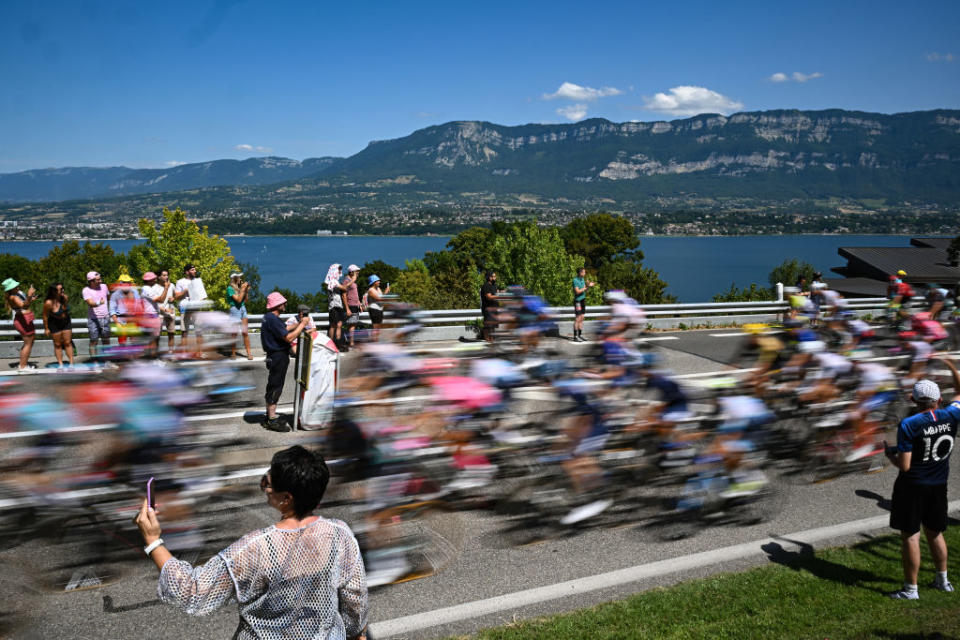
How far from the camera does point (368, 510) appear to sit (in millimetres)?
4734

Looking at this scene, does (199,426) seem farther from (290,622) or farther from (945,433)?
(945,433)

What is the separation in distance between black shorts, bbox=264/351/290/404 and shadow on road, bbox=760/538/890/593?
19.5ft

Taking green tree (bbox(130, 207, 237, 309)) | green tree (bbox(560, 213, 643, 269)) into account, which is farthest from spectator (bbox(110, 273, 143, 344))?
green tree (bbox(560, 213, 643, 269))

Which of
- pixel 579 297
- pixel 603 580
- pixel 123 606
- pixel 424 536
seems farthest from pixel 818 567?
pixel 579 297

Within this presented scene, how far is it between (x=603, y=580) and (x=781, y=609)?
131 centimetres

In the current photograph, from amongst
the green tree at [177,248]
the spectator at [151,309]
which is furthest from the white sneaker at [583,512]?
the green tree at [177,248]

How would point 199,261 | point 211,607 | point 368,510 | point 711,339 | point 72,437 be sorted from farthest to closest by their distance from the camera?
point 199,261 < point 711,339 < point 368,510 < point 72,437 < point 211,607

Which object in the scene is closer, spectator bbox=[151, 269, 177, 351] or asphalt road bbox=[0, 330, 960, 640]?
asphalt road bbox=[0, 330, 960, 640]

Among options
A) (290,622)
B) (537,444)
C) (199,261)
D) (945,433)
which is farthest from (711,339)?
(199,261)

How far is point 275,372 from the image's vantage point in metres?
8.34

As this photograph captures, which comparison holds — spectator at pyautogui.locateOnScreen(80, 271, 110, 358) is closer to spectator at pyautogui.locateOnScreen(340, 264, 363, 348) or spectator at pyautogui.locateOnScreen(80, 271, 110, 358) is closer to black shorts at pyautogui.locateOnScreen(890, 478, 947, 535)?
spectator at pyautogui.locateOnScreen(340, 264, 363, 348)

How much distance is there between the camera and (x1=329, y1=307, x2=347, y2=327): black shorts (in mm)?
12414

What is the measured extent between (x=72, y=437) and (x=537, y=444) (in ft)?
10.7

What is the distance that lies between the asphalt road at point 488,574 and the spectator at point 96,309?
6.01 meters
